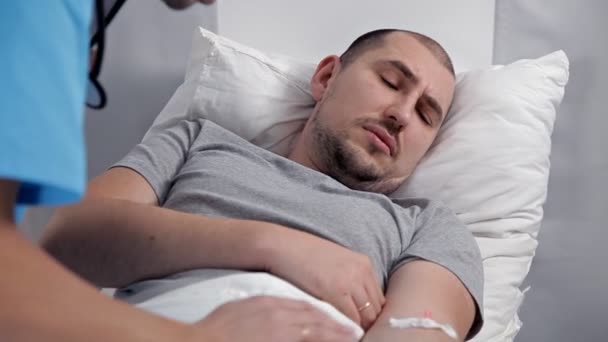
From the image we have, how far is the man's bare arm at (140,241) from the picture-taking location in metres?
0.97

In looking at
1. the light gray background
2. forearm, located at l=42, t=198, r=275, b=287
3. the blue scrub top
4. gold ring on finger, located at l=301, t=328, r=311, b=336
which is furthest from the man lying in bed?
the blue scrub top

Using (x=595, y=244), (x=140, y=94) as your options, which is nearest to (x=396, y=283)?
(x=595, y=244)

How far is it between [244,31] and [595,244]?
0.97 m

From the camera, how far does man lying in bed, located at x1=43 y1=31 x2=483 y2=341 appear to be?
0.97 m

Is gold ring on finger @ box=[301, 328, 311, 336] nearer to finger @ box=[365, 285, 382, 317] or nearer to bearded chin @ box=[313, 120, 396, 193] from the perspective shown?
finger @ box=[365, 285, 382, 317]

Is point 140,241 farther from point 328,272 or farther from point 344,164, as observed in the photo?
point 344,164

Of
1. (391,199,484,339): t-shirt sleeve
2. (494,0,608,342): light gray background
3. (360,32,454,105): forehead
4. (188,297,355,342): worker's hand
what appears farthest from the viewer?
(494,0,608,342): light gray background

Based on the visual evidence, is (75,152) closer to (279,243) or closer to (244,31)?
(279,243)

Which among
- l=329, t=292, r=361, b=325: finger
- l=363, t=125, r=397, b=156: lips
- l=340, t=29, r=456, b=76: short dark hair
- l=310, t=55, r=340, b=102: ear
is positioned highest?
l=340, t=29, r=456, b=76: short dark hair

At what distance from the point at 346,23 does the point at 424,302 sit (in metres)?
0.96

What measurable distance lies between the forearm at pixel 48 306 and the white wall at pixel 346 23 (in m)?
1.35

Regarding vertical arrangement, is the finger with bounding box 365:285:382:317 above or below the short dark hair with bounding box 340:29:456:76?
below

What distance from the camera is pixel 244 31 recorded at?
5.86 feet

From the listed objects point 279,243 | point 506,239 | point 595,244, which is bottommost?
point 595,244
